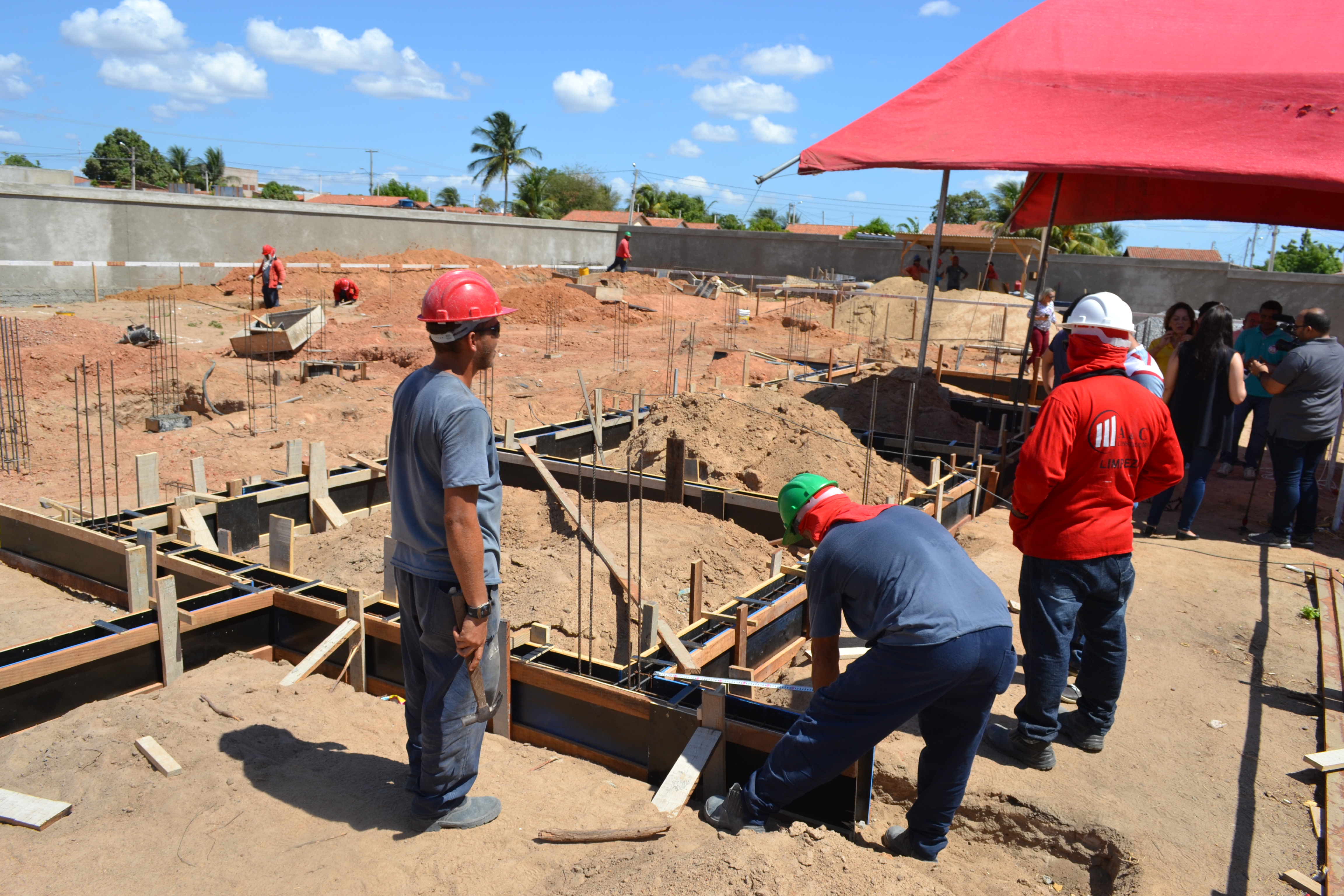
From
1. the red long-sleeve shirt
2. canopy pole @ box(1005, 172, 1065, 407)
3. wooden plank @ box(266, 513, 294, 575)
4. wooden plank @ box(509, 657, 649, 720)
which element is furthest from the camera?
canopy pole @ box(1005, 172, 1065, 407)

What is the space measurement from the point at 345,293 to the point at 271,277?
2028mm

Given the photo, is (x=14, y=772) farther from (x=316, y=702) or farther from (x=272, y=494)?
(x=272, y=494)

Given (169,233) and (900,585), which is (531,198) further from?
(900,585)

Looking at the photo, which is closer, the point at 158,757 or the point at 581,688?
the point at 158,757

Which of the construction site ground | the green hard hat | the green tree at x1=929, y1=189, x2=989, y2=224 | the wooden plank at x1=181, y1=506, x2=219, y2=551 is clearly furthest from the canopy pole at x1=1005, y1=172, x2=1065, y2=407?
the green tree at x1=929, y1=189, x2=989, y2=224

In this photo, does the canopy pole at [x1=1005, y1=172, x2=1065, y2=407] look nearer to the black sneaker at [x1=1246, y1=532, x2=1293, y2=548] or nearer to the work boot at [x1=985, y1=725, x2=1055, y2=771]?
the black sneaker at [x1=1246, y1=532, x2=1293, y2=548]

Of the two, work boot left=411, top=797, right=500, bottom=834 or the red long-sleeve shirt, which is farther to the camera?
the red long-sleeve shirt

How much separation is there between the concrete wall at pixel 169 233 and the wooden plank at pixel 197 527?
14.3 metres

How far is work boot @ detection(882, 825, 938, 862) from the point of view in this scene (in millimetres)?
2686

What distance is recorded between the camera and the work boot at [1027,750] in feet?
10.4

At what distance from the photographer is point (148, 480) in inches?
202

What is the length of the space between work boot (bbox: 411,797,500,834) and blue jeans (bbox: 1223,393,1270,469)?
6.58 m

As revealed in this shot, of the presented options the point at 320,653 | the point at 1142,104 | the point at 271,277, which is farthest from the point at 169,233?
the point at 1142,104

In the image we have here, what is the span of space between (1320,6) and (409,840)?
9.16 m
